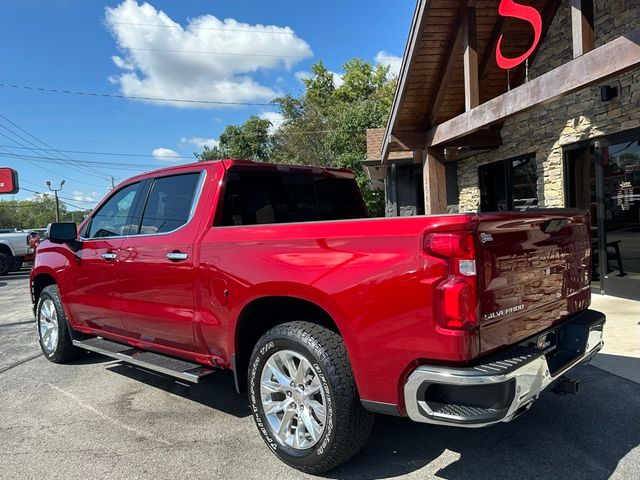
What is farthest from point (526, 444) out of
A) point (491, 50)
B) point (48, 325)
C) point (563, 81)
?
point (491, 50)

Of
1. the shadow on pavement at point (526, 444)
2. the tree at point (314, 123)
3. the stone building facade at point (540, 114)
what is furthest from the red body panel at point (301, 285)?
the tree at point (314, 123)

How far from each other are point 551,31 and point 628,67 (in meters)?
4.75

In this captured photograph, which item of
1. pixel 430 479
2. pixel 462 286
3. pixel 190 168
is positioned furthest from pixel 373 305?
pixel 190 168

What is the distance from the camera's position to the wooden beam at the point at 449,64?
7496 mm

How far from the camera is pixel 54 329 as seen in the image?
226 inches

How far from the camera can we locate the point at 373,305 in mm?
2668

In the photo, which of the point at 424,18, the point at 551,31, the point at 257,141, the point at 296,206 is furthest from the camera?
the point at 257,141

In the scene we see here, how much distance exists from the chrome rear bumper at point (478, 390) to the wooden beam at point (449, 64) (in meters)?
6.16

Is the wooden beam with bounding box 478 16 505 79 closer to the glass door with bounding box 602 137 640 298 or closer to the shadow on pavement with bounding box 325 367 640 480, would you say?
the glass door with bounding box 602 137 640 298

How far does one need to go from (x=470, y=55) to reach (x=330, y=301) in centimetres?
579

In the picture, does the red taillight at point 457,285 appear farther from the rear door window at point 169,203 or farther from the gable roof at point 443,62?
the gable roof at point 443,62

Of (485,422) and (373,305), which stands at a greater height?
(373,305)

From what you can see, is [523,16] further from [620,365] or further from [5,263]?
[5,263]

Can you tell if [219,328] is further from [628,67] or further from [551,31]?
[551,31]
